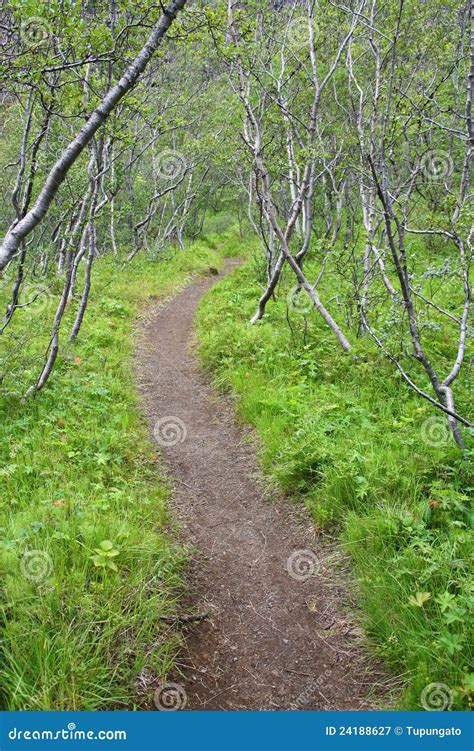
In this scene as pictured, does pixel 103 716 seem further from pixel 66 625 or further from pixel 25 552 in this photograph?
pixel 25 552

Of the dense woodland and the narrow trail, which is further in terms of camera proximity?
the narrow trail

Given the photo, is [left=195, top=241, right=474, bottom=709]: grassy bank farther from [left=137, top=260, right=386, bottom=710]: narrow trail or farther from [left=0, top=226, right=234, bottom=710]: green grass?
[left=0, top=226, right=234, bottom=710]: green grass

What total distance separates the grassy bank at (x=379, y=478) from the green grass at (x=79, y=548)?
5.43ft

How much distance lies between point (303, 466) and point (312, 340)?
4.17 metres

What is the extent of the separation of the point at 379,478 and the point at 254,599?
1770 mm

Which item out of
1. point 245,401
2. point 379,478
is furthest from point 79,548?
point 245,401

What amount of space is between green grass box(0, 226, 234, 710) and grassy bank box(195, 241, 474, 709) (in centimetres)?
166

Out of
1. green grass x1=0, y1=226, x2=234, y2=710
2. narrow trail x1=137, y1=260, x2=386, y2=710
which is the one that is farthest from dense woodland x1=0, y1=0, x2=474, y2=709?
narrow trail x1=137, y1=260, x2=386, y2=710

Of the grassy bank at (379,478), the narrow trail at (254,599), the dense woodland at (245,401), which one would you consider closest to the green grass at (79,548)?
the dense woodland at (245,401)

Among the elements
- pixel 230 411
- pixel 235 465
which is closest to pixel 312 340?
pixel 230 411

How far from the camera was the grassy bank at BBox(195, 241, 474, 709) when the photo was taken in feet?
10.7

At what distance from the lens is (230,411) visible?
25.7 feet

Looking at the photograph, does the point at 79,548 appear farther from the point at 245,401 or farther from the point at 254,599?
the point at 245,401

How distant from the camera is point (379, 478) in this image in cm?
482
